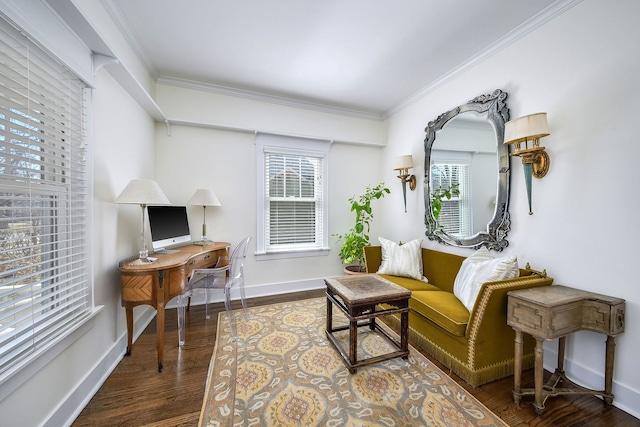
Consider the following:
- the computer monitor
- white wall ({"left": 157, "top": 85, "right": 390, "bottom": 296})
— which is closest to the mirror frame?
white wall ({"left": 157, "top": 85, "right": 390, "bottom": 296})

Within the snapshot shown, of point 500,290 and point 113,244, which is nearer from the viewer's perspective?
point 500,290

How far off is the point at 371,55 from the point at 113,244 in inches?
121

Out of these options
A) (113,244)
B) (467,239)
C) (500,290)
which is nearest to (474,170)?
(467,239)

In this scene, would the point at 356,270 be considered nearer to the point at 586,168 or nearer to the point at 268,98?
the point at 586,168

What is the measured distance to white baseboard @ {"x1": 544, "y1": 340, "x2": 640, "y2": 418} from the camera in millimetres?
1472

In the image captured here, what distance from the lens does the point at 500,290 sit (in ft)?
5.36

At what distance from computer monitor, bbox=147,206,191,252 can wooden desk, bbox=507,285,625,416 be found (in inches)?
122

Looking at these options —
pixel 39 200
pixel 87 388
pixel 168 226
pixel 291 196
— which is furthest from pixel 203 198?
pixel 87 388

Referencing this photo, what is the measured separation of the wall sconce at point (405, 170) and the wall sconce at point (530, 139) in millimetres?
1284

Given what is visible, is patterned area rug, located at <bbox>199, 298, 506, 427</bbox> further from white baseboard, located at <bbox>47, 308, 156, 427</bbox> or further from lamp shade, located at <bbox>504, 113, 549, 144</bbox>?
lamp shade, located at <bbox>504, 113, 549, 144</bbox>

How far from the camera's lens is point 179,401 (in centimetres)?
155

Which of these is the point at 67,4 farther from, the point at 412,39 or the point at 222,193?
the point at 412,39

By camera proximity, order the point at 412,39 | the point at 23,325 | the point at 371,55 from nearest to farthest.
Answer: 1. the point at 23,325
2. the point at 412,39
3. the point at 371,55

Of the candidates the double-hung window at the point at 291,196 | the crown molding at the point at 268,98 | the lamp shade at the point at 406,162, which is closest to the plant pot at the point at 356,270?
the double-hung window at the point at 291,196
